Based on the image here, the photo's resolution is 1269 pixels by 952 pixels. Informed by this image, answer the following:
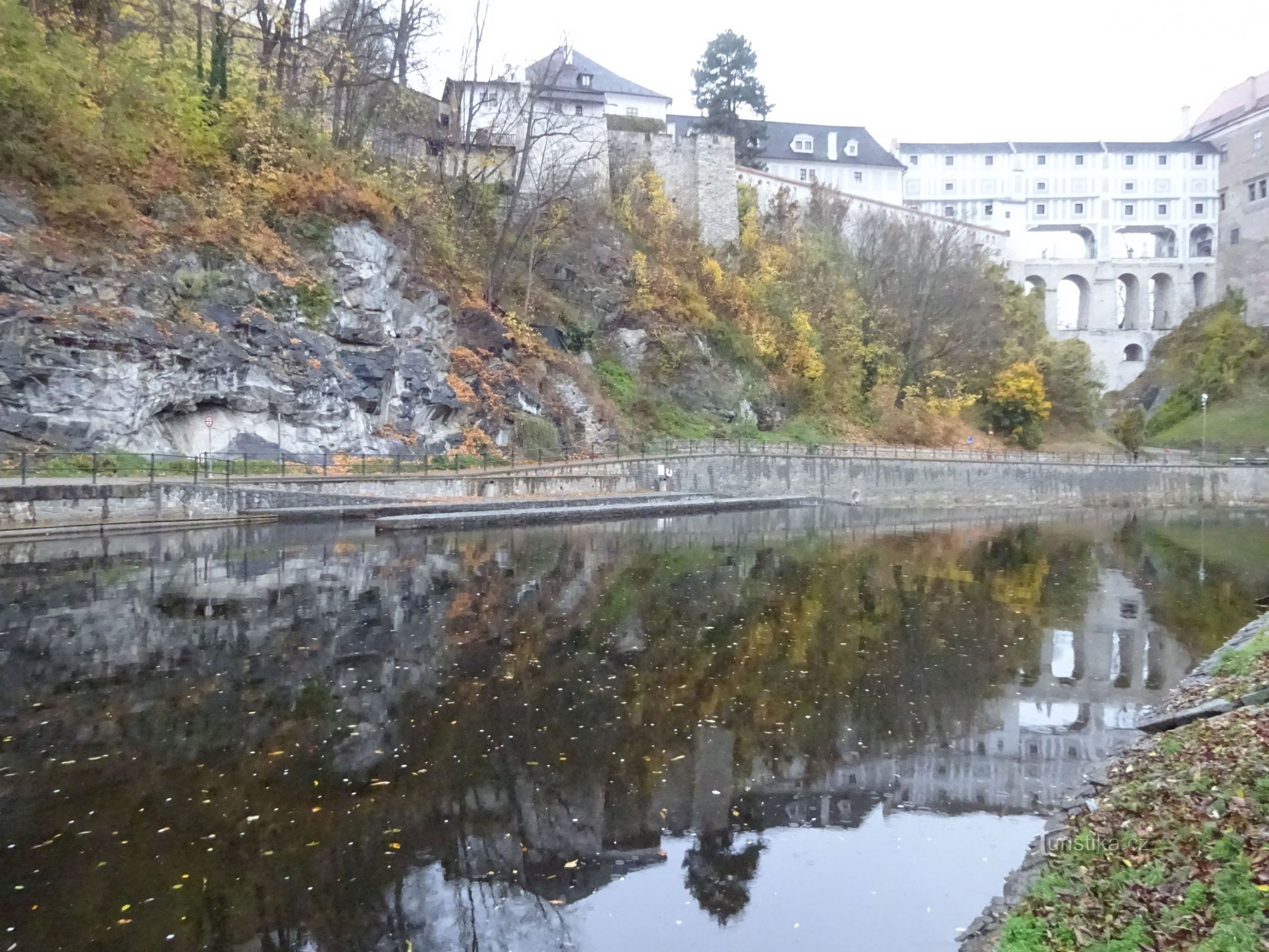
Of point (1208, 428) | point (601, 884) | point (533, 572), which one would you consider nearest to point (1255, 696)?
point (601, 884)

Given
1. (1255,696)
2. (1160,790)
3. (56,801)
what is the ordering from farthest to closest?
(1255,696) < (56,801) < (1160,790)

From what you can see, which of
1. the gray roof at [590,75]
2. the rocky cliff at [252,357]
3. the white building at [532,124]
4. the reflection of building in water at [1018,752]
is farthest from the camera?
the gray roof at [590,75]

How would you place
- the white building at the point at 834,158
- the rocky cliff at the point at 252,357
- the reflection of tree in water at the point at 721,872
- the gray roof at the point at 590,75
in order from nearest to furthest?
the reflection of tree in water at the point at 721,872, the rocky cliff at the point at 252,357, the gray roof at the point at 590,75, the white building at the point at 834,158

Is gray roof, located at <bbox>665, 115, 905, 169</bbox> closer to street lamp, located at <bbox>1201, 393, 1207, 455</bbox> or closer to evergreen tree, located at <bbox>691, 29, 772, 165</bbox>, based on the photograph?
evergreen tree, located at <bbox>691, 29, 772, 165</bbox>

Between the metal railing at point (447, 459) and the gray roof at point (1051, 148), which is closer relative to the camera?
the metal railing at point (447, 459)

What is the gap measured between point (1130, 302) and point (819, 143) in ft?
101

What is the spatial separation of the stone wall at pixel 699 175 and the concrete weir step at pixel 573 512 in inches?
707

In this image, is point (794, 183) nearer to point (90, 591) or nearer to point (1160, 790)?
point (90, 591)

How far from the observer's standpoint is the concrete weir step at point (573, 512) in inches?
952

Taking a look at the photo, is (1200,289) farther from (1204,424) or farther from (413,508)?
(413,508)

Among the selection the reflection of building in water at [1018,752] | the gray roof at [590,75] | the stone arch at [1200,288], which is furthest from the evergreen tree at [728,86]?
the reflection of building in water at [1018,752]

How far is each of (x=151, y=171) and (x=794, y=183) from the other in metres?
37.4

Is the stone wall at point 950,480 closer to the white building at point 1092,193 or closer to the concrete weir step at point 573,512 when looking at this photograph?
the concrete weir step at point 573,512

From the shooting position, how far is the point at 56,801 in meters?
6.85
